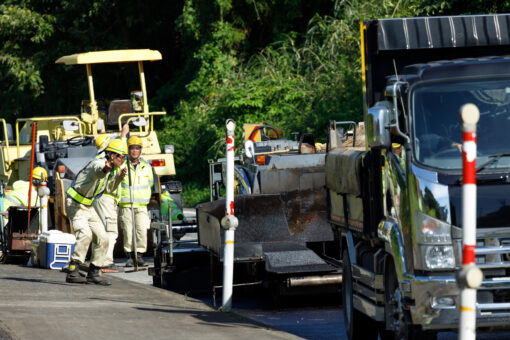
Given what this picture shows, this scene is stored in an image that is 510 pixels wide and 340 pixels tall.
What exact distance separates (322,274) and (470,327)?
5196 mm

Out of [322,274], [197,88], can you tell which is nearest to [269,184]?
[322,274]

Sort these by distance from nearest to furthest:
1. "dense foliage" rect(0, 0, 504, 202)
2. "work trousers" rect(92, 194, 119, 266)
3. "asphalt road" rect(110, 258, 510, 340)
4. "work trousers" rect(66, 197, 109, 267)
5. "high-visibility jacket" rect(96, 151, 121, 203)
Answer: "asphalt road" rect(110, 258, 510, 340) → "work trousers" rect(66, 197, 109, 267) → "high-visibility jacket" rect(96, 151, 121, 203) → "work trousers" rect(92, 194, 119, 266) → "dense foliage" rect(0, 0, 504, 202)

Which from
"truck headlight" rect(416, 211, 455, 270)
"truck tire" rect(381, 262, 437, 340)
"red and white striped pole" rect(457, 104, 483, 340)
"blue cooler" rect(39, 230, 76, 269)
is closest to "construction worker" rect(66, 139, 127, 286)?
"blue cooler" rect(39, 230, 76, 269)

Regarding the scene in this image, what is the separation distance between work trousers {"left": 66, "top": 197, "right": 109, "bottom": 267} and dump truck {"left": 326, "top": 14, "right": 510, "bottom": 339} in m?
4.64

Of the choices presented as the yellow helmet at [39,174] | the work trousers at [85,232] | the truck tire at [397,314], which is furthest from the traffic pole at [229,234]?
the yellow helmet at [39,174]

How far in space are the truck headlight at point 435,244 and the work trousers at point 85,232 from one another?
21.8 ft

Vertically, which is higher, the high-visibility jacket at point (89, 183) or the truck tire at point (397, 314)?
the high-visibility jacket at point (89, 183)

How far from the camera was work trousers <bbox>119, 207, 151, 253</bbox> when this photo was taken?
1519cm

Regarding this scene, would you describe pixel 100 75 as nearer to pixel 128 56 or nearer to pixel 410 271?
pixel 128 56

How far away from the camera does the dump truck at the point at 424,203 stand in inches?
275

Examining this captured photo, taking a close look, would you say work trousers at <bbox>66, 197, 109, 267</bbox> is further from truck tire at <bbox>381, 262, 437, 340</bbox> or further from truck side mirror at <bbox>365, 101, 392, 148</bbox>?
truck side mirror at <bbox>365, 101, 392, 148</bbox>

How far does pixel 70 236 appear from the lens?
583 inches

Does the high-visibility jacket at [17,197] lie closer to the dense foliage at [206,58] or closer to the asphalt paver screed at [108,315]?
the asphalt paver screed at [108,315]

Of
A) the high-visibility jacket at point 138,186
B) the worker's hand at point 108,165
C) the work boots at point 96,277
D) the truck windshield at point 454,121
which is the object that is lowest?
the work boots at point 96,277
